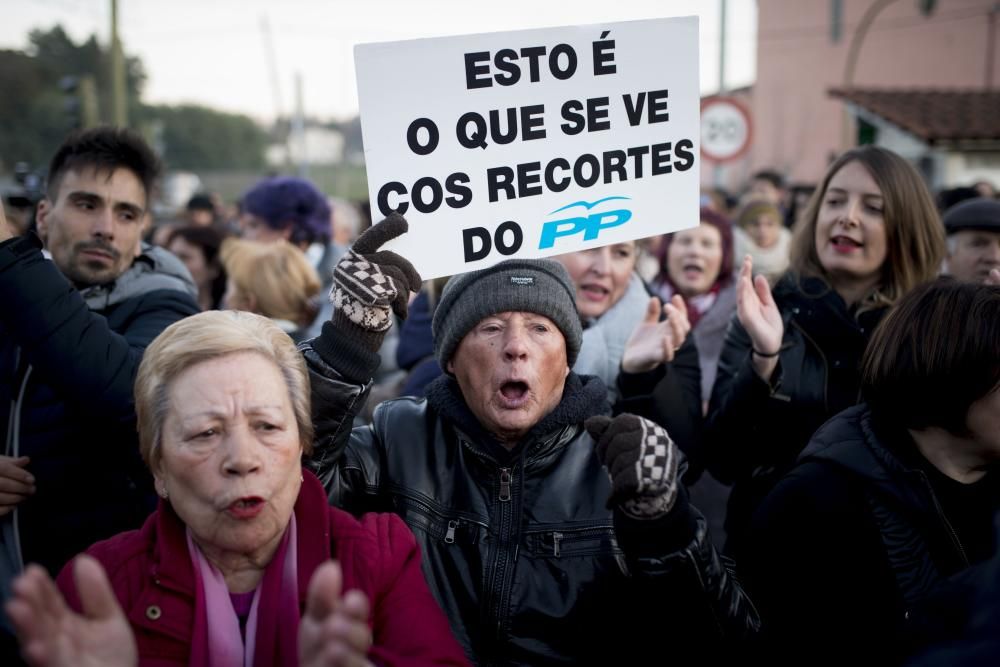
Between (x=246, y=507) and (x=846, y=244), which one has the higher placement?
(x=846, y=244)

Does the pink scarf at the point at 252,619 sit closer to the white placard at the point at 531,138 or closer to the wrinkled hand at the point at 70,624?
the wrinkled hand at the point at 70,624

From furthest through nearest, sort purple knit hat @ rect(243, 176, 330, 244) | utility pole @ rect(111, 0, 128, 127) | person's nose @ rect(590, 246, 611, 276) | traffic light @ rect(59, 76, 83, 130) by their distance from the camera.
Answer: utility pole @ rect(111, 0, 128, 127)
traffic light @ rect(59, 76, 83, 130)
purple knit hat @ rect(243, 176, 330, 244)
person's nose @ rect(590, 246, 611, 276)

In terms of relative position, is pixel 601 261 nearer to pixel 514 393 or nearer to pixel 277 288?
pixel 514 393

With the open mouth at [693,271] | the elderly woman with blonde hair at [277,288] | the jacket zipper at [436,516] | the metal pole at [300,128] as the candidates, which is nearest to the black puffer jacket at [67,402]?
the jacket zipper at [436,516]

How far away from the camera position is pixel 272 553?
184cm

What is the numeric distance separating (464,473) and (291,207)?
4.27 meters

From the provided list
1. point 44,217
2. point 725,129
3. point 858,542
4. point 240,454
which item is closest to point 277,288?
point 44,217

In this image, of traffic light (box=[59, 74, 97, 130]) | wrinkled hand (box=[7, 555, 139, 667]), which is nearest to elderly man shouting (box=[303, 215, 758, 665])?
wrinkled hand (box=[7, 555, 139, 667])

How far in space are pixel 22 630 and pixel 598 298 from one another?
2733 millimetres

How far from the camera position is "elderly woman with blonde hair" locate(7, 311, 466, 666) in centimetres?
172

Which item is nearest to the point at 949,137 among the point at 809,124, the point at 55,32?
the point at 809,124

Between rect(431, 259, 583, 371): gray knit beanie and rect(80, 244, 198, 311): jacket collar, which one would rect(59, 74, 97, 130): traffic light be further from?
rect(431, 259, 583, 371): gray knit beanie

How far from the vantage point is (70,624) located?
1424 mm

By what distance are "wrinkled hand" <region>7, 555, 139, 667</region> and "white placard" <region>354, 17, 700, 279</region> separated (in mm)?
1240
